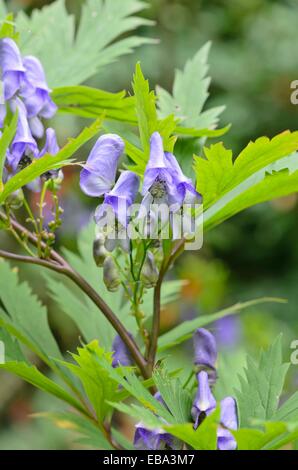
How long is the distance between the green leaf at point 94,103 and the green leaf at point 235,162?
0.18 metres

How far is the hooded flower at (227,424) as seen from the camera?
79 centimetres

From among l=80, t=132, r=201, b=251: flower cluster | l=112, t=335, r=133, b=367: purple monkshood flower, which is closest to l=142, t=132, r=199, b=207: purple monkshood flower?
l=80, t=132, r=201, b=251: flower cluster

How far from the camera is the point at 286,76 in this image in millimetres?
3006

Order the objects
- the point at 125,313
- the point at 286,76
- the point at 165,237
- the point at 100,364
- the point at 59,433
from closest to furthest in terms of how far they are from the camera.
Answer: the point at 100,364
the point at 165,237
the point at 125,313
the point at 59,433
the point at 286,76

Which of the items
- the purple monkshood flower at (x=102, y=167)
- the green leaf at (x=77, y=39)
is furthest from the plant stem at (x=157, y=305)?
the green leaf at (x=77, y=39)

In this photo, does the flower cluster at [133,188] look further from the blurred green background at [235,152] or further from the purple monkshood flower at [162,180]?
the blurred green background at [235,152]

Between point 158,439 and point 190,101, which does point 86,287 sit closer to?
point 158,439

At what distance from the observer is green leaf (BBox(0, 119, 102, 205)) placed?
765 millimetres

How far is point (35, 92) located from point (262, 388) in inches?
17.6

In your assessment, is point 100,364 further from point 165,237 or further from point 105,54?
point 105,54

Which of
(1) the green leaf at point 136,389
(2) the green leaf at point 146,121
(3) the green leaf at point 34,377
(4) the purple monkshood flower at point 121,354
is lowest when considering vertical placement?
(1) the green leaf at point 136,389
